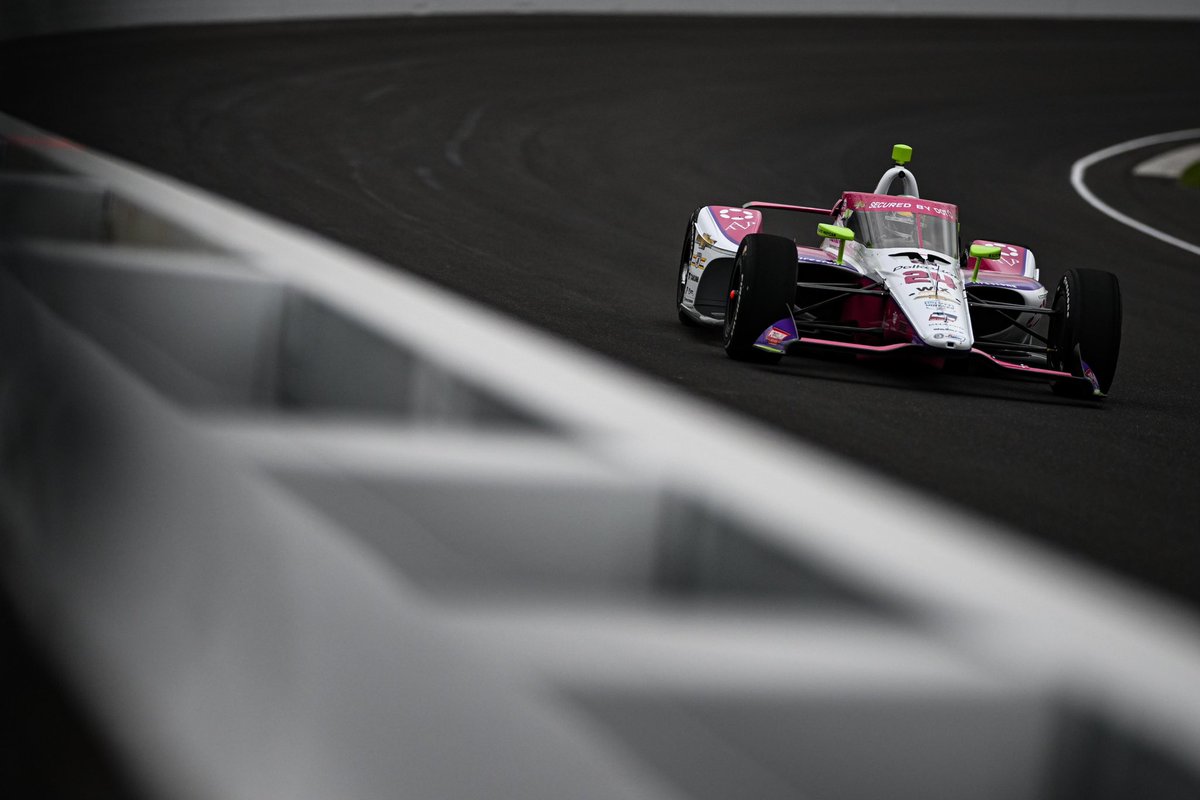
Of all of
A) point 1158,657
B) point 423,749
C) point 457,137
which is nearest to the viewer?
point 1158,657

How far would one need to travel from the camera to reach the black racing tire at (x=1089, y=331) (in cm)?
840

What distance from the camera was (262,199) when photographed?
46.9 ft

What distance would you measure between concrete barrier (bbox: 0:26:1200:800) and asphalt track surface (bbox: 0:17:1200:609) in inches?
11.7

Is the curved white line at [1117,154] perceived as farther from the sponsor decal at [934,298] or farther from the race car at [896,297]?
the sponsor decal at [934,298]

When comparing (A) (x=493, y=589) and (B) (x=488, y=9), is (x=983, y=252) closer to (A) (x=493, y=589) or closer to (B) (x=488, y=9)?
(A) (x=493, y=589)

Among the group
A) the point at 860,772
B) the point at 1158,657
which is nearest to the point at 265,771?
the point at 860,772

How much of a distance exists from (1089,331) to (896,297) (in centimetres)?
104

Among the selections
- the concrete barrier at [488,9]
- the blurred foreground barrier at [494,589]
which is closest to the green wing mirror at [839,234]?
the blurred foreground barrier at [494,589]

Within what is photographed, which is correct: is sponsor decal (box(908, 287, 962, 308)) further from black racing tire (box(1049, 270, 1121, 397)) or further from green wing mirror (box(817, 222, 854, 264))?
black racing tire (box(1049, 270, 1121, 397))

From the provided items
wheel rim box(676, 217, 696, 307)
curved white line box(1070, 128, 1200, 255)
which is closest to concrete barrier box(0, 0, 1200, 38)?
curved white line box(1070, 128, 1200, 255)

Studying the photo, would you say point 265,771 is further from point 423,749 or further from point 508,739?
point 508,739

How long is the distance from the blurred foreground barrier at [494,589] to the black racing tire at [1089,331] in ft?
19.7

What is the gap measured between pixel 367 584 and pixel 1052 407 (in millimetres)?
6928

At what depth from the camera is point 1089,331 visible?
840 centimetres
